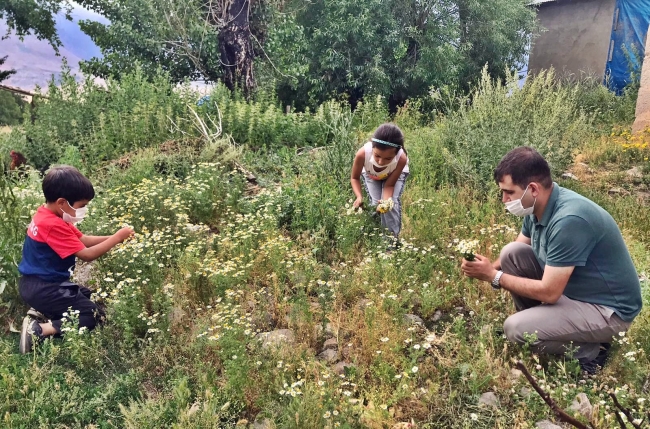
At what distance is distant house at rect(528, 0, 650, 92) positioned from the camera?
13883mm

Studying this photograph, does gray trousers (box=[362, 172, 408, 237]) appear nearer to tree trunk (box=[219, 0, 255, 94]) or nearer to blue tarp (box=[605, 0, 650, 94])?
tree trunk (box=[219, 0, 255, 94])

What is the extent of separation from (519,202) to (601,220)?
1.55ft

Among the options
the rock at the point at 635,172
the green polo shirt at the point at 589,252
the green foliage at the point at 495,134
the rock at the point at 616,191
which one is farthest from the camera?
the rock at the point at 635,172

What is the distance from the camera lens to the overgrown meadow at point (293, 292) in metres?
2.80

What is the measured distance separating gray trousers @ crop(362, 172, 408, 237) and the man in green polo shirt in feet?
4.84

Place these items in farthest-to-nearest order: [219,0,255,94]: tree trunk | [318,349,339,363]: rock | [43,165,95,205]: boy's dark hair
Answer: [219,0,255,94]: tree trunk, [43,165,95,205]: boy's dark hair, [318,349,339,363]: rock

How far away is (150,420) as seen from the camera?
2676 millimetres

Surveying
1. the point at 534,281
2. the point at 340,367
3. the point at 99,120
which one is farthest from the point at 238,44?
the point at 534,281

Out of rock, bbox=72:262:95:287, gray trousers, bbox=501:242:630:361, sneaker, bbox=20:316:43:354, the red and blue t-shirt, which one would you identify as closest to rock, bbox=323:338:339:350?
gray trousers, bbox=501:242:630:361

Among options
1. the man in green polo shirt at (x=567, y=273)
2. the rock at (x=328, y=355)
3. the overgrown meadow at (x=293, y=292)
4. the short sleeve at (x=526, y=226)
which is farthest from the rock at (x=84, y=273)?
the short sleeve at (x=526, y=226)

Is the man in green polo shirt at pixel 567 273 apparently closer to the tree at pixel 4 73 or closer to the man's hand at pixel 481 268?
the man's hand at pixel 481 268

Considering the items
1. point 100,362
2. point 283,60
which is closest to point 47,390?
point 100,362

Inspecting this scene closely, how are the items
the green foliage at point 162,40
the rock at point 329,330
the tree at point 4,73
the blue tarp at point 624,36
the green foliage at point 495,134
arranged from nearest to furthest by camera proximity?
the rock at point 329,330, the green foliage at point 495,134, the green foliage at point 162,40, the blue tarp at point 624,36, the tree at point 4,73

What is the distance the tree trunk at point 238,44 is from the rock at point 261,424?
780 cm
